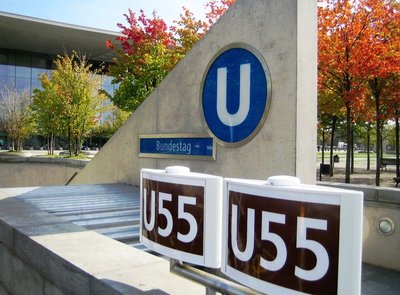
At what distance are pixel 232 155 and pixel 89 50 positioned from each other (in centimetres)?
4221

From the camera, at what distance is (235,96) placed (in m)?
6.07

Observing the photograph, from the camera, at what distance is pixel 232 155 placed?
638 centimetres

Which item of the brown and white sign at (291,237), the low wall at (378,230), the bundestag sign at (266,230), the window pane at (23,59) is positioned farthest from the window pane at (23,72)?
the brown and white sign at (291,237)

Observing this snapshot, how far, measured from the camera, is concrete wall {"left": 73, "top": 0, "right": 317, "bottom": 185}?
532 centimetres

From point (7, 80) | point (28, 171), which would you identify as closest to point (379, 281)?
point (28, 171)

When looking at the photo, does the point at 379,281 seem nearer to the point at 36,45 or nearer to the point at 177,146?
the point at 177,146

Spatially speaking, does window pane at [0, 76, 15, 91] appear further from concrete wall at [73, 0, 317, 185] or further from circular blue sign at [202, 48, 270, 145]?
circular blue sign at [202, 48, 270, 145]

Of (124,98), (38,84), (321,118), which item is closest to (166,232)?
(124,98)

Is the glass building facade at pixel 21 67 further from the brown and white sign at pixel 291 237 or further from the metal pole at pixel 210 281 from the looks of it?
the brown and white sign at pixel 291 237

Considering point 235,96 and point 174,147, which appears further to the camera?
point 174,147

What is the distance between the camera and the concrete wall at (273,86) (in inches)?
209

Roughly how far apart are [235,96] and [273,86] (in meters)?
0.70

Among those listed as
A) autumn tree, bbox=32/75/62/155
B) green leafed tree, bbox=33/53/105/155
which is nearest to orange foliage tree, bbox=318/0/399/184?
green leafed tree, bbox=33/53/105/155

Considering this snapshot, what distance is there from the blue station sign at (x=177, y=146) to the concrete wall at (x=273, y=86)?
12 centimetres
